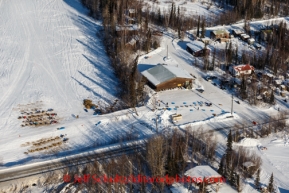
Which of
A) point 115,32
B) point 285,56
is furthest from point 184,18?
point 285,56

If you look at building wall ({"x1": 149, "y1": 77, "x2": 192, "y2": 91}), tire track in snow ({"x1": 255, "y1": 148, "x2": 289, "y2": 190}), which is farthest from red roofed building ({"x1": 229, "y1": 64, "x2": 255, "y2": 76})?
tire track in snow ({"x1": 255, "y1": 148, "x2": 289, "y2": 190})

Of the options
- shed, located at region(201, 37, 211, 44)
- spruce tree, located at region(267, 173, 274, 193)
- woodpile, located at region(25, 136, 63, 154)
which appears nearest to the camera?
spruce tree, located at region(267, 173, 274, 193)

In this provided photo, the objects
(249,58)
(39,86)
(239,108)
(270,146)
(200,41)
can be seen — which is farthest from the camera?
(200,41)

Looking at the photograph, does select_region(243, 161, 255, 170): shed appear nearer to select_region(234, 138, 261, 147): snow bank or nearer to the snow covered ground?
the snow covered ground

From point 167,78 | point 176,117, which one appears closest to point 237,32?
point 167,78

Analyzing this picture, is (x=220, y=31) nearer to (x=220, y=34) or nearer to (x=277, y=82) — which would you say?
(x=220, y=34)

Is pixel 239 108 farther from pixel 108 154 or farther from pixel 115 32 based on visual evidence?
pixel 115 32
